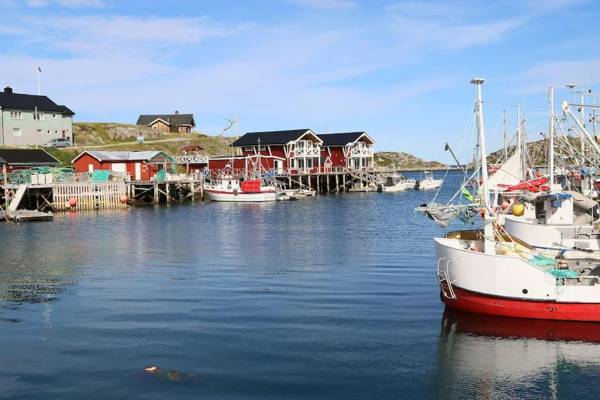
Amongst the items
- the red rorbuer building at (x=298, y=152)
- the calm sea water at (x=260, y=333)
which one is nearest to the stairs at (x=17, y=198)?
the calm sea water at (x=260, y=333)

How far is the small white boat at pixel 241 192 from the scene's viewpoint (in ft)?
287

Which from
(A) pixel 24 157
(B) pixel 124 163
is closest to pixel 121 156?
(B) pixel 124 163

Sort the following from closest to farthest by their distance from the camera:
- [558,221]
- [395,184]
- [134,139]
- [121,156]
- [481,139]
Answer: [481,139], [558,221], [121,156], [395,184], [134,139]

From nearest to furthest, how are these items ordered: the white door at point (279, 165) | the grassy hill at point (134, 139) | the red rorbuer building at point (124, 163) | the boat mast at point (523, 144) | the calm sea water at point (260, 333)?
the calm sea water at point (260, 333)
the boat mast at point (523, 144)
the red rorbuer building at point (124, 163)
the white door at point (279, 165)
the grassy hill at point (134, 139)

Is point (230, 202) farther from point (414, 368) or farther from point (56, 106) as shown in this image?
point (414, 368)

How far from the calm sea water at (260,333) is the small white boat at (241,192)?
153 ft

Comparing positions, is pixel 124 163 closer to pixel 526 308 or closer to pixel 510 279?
pixel 510 279

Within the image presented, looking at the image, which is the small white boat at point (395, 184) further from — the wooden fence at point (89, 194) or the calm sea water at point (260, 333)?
the calm sea water at point (260, 333)

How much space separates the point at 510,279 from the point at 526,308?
3.88 feet

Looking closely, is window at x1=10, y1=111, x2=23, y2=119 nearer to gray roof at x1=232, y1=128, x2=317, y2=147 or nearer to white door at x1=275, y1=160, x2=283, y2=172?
gray roof at x1=232, y1=128, x2=317, y2=147

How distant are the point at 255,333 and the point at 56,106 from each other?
92.1 metres

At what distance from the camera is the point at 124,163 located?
85.1m

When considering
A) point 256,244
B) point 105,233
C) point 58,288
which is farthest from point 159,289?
point 105,233

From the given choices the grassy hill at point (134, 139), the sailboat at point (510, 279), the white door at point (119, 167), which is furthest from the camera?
the grassy hill at point (134, 139)
